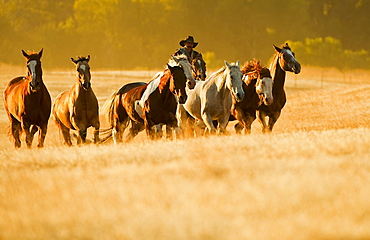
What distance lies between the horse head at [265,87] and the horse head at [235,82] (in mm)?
929

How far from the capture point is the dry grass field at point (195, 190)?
6.50 metres

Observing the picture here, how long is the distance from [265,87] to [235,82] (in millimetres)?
1147

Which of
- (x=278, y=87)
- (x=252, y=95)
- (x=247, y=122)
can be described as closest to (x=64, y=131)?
(x=247, y=122)

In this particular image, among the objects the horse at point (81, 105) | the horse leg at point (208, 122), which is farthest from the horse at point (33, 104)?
the horse leg at point (208, 122)

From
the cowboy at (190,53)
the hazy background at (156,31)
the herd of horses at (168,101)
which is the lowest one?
the herd of horses at (168,101)

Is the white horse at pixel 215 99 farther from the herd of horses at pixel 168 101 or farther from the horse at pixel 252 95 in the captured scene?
the horse at pixel 252 95

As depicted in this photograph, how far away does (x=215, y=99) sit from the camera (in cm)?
1523

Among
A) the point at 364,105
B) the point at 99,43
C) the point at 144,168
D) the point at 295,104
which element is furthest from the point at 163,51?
the point at 144,168

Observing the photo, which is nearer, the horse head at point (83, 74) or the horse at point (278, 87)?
the horse head at point (83, 74)

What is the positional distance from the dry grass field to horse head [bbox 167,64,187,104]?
1843 millimetres

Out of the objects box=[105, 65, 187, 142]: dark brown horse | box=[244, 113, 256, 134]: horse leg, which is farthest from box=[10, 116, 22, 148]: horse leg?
box=[244, 113, 256, 134]: horse leg

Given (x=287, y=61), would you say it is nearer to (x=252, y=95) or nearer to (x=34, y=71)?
(x=252, y=95)

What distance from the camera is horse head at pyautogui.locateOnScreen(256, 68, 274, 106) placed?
50.7 ft

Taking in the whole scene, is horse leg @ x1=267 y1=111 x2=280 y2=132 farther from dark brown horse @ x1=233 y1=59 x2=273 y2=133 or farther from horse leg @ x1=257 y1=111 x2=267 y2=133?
dark brown horse @ x1=233 y1=59 x2=273 y2=133
